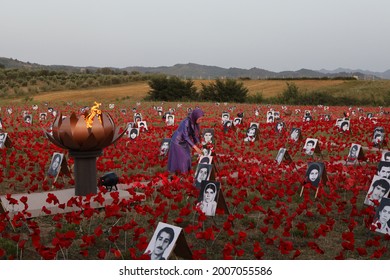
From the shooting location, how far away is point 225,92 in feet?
168

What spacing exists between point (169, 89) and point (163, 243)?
45918 mm

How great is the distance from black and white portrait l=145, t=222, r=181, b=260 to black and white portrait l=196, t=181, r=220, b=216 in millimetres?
2351

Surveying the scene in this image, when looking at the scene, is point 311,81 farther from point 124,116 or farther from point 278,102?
point 124,116

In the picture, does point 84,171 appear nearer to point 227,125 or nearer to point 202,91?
point 227,125

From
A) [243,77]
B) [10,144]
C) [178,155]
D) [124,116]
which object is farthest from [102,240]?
[243,77]

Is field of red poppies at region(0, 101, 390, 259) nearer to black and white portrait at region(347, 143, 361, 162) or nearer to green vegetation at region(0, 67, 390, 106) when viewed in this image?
black and white portrait at region(347, 143, 361, 162)

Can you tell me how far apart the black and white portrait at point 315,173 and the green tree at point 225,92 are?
4028 centimetres

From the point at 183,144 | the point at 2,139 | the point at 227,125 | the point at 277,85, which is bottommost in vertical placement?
the point at 2,139

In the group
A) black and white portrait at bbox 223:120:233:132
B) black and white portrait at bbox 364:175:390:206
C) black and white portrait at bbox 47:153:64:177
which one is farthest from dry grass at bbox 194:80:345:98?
black and white portrait at bbox 364:175:390:206

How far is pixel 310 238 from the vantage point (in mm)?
7754

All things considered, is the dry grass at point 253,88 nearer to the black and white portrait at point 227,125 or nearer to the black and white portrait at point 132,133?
the black and white portrait at point 227,125

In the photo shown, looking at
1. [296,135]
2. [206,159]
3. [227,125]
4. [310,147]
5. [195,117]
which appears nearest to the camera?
[206,159]

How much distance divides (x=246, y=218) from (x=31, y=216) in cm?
345

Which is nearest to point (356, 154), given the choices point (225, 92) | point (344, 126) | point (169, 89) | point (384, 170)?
point (384, 170)
